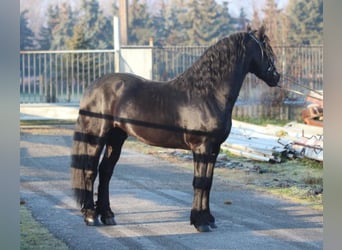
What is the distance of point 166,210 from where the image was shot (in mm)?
7039

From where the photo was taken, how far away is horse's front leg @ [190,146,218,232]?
19.5 feet

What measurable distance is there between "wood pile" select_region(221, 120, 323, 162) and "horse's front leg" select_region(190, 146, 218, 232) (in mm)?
4577

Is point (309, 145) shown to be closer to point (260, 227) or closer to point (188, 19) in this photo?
point (260, 227)

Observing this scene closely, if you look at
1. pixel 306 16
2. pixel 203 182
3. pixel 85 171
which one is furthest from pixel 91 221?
pixel 306 16

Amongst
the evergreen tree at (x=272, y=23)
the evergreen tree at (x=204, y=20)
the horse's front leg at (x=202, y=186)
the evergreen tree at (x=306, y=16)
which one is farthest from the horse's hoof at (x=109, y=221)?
the evergreen tree at (x=204, y=20)

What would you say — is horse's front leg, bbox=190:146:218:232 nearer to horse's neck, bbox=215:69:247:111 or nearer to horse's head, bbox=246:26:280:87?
horse's neck, bbox=215:69:247:111

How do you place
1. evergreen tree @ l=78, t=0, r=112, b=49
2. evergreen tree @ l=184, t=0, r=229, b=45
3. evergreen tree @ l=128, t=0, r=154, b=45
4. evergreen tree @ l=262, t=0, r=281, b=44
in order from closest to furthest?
evergreen tree @ l=262, t=0, r=281, b=44 < evergreen tree @ l=78, t=0, r=112, b=49 < evergreen tree @ l=184, t=0, r=229, b=45 < evergreen tree @ l=128, t=0, r=154, b=45

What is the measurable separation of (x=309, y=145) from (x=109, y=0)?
30553mm

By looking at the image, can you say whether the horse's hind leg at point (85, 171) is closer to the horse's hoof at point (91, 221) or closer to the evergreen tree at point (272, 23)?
the horse's hoof at point (91, 221)

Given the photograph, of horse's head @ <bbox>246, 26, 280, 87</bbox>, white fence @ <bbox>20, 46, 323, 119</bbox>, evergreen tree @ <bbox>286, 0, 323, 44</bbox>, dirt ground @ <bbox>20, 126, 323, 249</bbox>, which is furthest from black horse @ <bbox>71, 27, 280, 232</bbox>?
evergreen tree @ <bbox>286, 0, 323, 44</bbox>

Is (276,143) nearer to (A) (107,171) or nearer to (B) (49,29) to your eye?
(A) (107,171)

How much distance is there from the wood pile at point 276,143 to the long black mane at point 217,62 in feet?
15.3

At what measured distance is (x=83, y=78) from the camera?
1855cm
